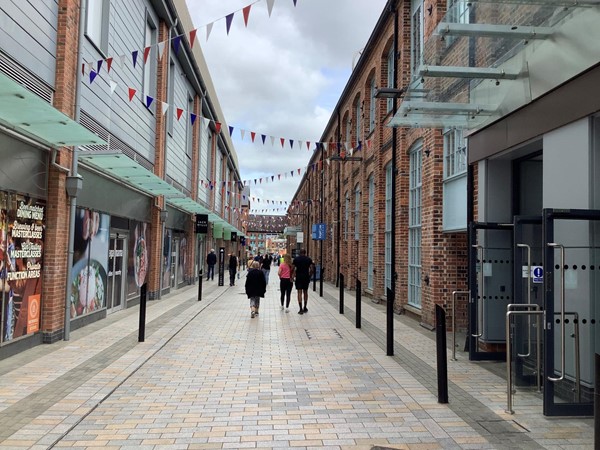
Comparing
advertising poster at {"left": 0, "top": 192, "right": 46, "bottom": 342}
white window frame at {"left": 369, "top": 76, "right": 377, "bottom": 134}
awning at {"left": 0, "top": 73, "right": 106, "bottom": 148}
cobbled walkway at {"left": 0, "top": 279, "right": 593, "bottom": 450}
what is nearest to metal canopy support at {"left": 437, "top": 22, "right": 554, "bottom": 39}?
cobbled walkway at {"left": 0, "top": 279, "right": 593, "bottom": 450}

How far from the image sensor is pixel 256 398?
5.63 metres

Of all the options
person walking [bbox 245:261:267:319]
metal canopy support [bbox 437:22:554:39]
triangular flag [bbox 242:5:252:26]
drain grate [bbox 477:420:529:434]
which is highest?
triangular flag [bbox 242:5:252:26]

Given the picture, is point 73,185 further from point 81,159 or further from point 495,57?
point 495,57

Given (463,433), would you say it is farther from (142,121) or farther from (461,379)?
(142,121)

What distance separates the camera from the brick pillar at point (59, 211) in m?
8.30

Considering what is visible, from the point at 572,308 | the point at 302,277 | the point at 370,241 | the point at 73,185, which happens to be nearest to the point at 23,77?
the point at 73,185

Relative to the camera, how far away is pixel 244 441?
14.3 ft

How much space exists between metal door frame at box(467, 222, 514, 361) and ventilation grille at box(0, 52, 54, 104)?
6317 mm

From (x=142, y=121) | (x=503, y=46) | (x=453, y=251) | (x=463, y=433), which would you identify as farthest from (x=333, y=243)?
(x=463, y=433)

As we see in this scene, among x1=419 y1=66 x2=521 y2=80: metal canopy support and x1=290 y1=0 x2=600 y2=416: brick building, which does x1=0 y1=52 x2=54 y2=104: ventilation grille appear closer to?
x1=419 y1=66 x2=521 y2=80: metal canopy support

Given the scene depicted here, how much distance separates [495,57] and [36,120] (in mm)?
6468

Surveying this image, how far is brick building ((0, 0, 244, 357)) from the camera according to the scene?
282 inches

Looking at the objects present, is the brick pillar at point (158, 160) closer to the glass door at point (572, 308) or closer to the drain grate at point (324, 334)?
the drain grate at point (324, 334)

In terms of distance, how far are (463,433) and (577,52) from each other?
425 centimetres
